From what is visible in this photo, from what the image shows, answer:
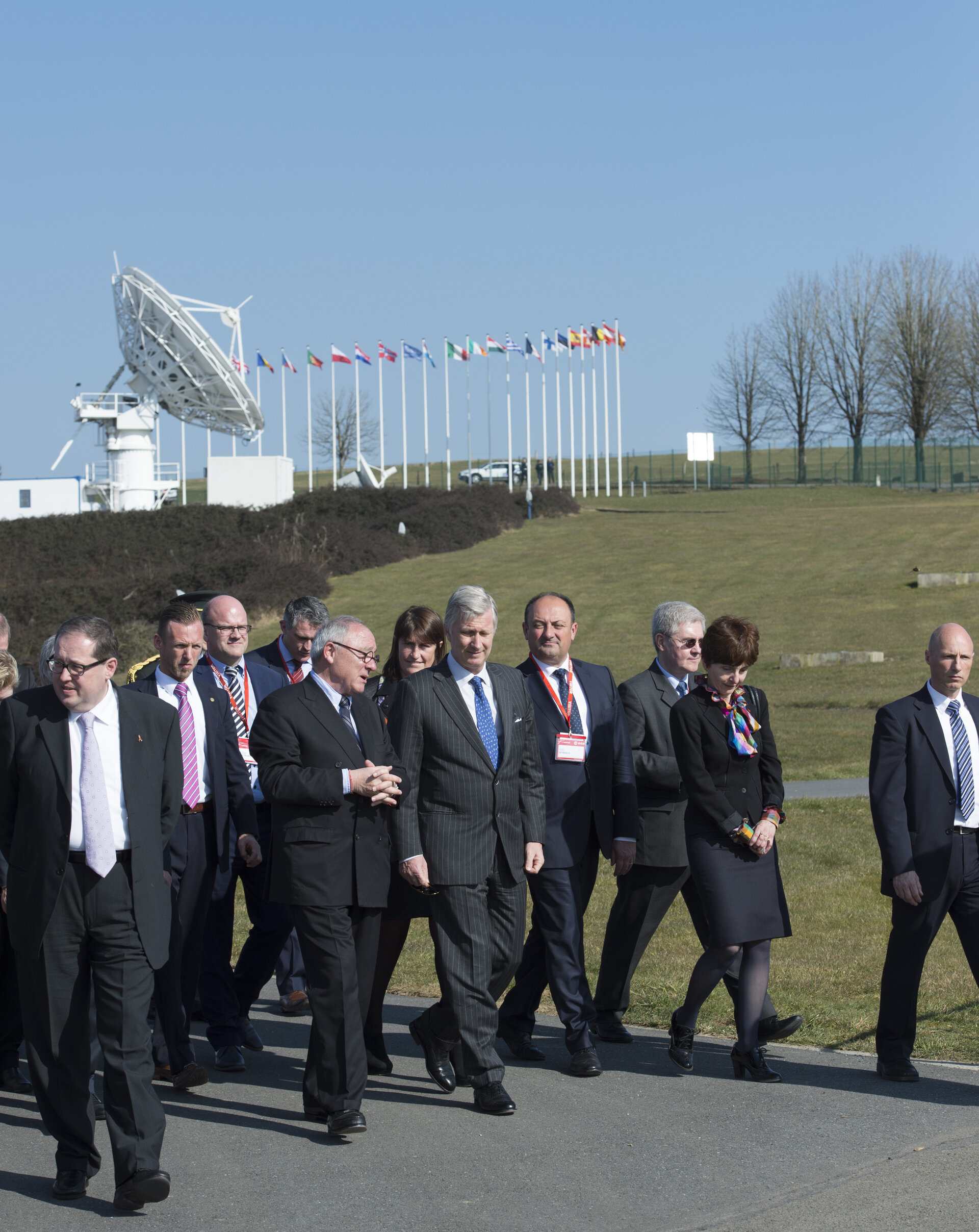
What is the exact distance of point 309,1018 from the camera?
7.36 m

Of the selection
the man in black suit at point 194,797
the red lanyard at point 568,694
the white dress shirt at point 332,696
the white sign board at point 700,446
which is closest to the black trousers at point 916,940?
the red lanyard at point 568,694

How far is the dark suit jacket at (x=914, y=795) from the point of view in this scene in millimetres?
5789

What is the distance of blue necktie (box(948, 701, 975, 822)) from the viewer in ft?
19.2

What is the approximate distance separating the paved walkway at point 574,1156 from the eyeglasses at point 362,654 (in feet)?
6.27

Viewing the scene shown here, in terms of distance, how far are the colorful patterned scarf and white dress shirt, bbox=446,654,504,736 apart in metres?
0.99

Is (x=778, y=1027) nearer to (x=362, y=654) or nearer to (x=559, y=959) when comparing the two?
(x=559, y=959)

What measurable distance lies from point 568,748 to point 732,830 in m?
0.92

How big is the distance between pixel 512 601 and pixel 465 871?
26.7 meters

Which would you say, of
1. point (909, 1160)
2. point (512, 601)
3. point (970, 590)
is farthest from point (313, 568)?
point (909, 1160)

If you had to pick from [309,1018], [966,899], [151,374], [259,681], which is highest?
[151,374]

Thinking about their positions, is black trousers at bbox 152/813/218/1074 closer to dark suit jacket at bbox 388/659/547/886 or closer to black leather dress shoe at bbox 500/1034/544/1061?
dark suit jacket at bbox 388/659/547/886

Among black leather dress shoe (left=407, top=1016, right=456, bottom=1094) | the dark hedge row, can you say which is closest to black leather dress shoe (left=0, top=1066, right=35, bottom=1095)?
black leather dress shoe (left=407, top=1016, right=456, bottom=1094)

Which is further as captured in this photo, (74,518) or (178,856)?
(74,518)

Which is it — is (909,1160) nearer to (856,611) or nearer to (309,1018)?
(309,1018)
